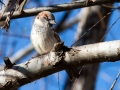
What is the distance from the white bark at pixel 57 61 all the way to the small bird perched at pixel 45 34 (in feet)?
2.98

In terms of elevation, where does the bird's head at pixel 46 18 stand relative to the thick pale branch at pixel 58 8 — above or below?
below

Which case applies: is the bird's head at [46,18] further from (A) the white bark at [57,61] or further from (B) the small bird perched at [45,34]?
(A) the white bark at [57,61]

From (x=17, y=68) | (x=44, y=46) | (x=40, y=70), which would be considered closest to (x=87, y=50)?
(x=40, y=70)

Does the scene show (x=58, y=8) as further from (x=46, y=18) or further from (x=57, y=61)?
(x=57, y=61)

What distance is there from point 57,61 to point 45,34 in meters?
1.08

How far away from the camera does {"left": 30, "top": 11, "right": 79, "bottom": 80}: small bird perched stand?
3.02 meters

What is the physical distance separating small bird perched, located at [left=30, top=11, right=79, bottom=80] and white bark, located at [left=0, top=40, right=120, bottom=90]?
907mm

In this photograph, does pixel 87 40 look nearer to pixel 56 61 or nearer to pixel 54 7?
pixel 54 7

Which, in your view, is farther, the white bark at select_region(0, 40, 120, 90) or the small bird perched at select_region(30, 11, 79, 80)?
the small bird perched at select_region(30, 11, 79, 80)

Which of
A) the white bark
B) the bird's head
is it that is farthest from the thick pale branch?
the white bark

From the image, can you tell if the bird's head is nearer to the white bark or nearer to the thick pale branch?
the thick pale branch

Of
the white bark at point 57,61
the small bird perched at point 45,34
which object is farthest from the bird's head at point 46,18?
the white bark at point 57,61

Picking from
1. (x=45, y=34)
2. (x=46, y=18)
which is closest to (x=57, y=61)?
(x=45, y=34)

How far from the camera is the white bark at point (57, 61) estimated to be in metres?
1.89
